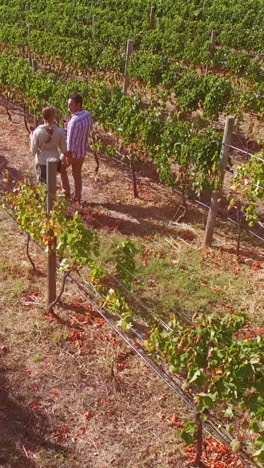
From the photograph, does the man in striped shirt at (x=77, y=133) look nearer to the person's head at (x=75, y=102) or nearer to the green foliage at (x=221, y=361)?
the person's head at (x=75, y=102)

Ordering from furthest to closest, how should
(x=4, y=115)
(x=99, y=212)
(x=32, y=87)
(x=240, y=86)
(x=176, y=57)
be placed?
(x=176, y=57) < (x=240, y=86) < (x=4, y=115) < (x=32, y=87) < (x=99, y=212)

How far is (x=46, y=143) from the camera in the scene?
274 inches

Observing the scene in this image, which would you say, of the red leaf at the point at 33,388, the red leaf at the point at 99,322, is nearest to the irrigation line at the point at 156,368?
the red leaf at the point at 99,322

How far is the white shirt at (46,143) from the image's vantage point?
686 centimetres

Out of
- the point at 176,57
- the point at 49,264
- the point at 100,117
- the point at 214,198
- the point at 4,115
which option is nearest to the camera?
the point at 49,264

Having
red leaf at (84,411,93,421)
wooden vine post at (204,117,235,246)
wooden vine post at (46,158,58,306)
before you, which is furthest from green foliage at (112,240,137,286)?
wooden vine post at (204,117,235,246)

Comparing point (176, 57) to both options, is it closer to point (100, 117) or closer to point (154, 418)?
point (100, 117)

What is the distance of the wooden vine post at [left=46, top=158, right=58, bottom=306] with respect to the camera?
5.03 metres

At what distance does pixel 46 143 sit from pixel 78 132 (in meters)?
0.55

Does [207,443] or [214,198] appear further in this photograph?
[214,198]

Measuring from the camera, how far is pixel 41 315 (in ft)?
19.1

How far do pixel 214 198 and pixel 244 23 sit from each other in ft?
49.9

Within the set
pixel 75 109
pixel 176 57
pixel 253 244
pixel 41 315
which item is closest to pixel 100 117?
pixel 75 109

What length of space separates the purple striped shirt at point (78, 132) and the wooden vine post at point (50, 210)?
2272 millimetres
